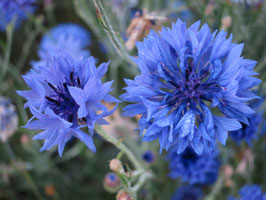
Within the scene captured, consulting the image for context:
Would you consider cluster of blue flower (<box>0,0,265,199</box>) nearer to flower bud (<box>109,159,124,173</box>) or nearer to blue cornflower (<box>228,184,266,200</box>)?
flower bud (<box>109,159,124,173</box>)

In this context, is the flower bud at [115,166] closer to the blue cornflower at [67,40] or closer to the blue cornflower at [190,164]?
the blue cornflower at [190,164]

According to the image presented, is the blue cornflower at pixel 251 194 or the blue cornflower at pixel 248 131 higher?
the blue cornflower at pixel 248 131

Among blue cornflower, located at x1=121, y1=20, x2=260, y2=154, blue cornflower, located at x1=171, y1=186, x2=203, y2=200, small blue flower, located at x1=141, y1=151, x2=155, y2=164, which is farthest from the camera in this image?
blue cornflower, located at x1=171, y1=186, x2=203, y2=200

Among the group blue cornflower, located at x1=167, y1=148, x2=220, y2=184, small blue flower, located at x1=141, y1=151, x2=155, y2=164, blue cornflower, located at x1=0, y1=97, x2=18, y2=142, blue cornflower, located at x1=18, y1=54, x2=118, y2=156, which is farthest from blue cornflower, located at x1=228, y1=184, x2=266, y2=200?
blue cornflower, located at x1=0, y1=97, x2=18, y2=142

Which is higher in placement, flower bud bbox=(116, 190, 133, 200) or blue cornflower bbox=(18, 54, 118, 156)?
blue cornflower bbox=(18, 54, 118, 156)

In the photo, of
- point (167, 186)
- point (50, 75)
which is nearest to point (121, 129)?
point (167, 186)

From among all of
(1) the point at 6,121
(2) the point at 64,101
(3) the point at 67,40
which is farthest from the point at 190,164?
(3) the point at 67,40

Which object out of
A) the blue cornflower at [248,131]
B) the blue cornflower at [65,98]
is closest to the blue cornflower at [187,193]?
the blue cornflower at [248,131]

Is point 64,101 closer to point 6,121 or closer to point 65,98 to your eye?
point 65,98
